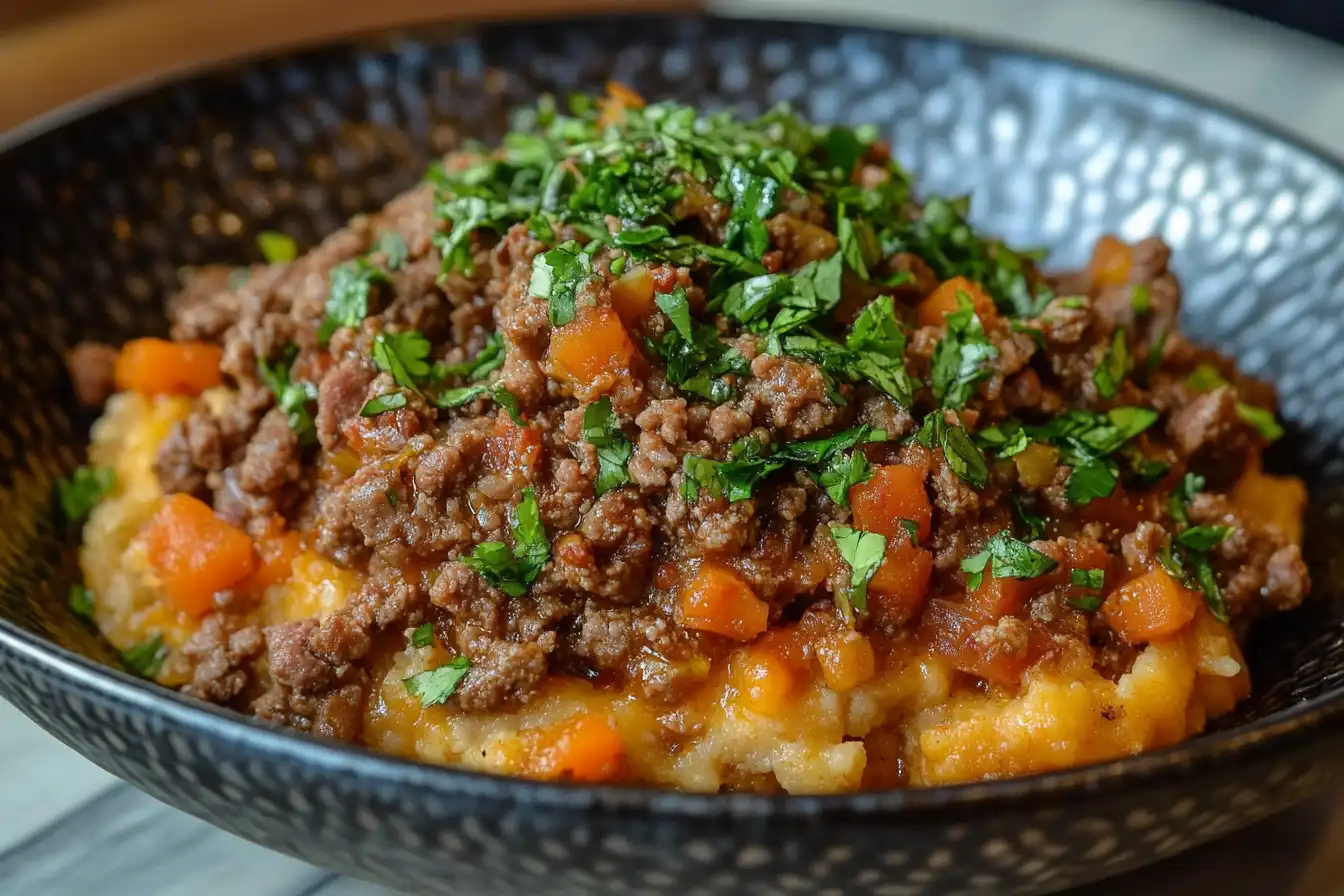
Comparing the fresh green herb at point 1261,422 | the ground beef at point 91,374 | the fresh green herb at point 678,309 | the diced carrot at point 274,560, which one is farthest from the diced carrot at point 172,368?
the fresh green herb at point 1261,422

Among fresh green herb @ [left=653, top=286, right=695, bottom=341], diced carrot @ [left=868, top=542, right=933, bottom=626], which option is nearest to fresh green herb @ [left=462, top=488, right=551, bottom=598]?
fresh green herb @ [left=653, top=286, right=695, bottom=341]

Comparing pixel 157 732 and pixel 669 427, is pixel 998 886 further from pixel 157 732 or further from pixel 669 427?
pixel 157 732

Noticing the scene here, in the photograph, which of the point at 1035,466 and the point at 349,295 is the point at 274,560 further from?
the point at 1035,466

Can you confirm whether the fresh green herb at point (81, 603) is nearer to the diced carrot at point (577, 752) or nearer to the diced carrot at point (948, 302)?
the diced carrot at point (577, 752)

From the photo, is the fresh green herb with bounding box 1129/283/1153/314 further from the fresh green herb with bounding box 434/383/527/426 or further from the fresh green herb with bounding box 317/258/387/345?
the fresh green herb with bounding box 317/258/387/345

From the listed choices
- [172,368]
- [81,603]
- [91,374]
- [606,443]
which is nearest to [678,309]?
[606,443]

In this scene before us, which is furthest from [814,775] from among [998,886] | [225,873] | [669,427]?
[225,873]
